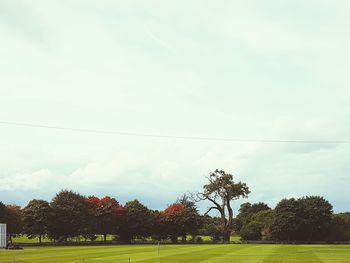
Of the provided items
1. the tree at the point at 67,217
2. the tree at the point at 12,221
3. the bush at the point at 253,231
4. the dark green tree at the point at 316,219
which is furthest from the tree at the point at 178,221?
the tree at the point at 12,221

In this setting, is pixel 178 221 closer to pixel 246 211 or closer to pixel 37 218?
pixel 37 218

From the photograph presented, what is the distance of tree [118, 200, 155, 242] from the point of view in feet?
373

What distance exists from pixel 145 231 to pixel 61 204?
2043cm

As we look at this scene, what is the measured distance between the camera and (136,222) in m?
113

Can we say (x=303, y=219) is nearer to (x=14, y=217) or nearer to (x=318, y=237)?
(x=318, y=237)

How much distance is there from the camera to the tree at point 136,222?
113625mm

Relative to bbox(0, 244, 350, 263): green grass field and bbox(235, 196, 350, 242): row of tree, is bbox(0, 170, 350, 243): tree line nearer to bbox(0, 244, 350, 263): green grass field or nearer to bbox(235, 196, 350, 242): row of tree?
bbox(235, 196, 350, 242): row of tree

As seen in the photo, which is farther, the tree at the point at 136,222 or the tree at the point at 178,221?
the tree at the point at 178,221

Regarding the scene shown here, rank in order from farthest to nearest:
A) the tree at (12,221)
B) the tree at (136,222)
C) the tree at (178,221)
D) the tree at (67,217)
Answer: the tree at (178,221) → the tree at (136,222) → the tree at (67,217) → the tree at (12,221)

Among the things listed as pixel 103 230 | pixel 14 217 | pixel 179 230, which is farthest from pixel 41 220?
pixel 179 230

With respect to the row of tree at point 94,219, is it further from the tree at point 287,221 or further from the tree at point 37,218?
the tree at point 287,221

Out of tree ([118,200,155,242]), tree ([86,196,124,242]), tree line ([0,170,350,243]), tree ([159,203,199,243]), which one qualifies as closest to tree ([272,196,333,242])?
tree line ([0,170,350,243])

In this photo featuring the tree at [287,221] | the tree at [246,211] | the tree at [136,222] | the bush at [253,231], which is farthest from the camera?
the tree at [246,211]

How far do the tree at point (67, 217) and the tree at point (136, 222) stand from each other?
1019cm
